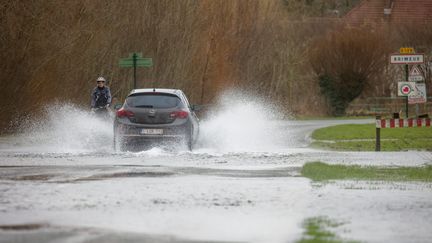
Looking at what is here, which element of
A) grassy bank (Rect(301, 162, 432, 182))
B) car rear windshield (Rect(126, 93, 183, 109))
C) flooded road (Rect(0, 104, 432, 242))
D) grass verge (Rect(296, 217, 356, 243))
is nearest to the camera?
grass verge (Rect(296, 217, 356, 243))

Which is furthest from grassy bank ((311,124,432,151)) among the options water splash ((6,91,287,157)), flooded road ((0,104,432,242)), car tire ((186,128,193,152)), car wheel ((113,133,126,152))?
car wheel ((113,133,126,152))

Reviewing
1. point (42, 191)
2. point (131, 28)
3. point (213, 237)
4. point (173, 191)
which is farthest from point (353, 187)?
point (131, 28)

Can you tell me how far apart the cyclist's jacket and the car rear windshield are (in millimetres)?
3994

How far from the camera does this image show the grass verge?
11.6 m

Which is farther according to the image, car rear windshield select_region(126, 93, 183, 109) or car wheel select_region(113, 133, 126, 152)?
car rear windshield select_region(126, 93, 183, 109)

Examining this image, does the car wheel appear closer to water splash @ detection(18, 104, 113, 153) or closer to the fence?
water splash @ detection(18, 104, 113, 153)

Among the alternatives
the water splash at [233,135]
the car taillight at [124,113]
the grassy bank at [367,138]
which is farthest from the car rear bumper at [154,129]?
the grassy bank at [367,138]

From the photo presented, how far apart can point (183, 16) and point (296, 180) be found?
101 ft

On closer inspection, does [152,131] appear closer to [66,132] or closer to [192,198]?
[66,132]

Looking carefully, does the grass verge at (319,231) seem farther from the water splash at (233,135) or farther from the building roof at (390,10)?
the building roof at (390,10)

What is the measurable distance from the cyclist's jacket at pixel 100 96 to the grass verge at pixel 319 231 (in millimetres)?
19550

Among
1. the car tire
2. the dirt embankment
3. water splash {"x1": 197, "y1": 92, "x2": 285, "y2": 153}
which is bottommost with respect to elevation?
water splash {"x1": 197, "y1": 92, "x2": 285, "y2": 153}

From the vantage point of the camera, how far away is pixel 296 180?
65.2 feet

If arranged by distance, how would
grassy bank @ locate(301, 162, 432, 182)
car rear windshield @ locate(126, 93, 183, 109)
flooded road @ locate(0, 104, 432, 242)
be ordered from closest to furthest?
flooded road @ locate(0, 104, 432, 242)
grassy bank @ locate(301, 162, 432, 182)
car rear windshield @ locate(126, 93, 183, 109)
